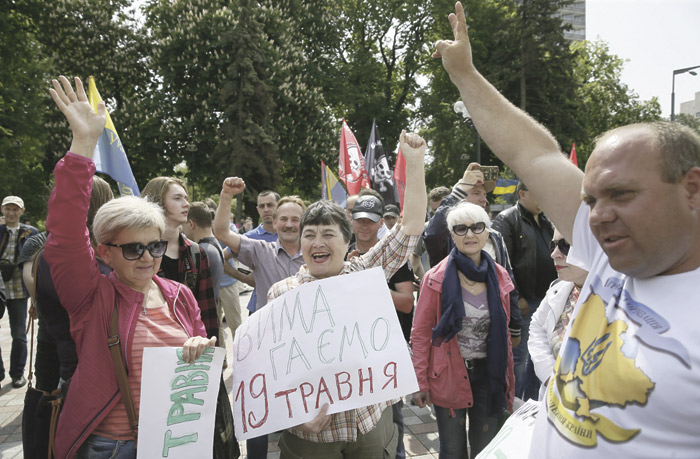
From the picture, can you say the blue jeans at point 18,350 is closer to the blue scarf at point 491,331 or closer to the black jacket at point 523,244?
the blue scarf at point 491,331

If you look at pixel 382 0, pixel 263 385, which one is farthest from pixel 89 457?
pixel 382 0

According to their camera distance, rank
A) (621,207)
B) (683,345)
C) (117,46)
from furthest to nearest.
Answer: (117,46), (621,207), (683,345)

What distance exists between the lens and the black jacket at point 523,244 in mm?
4336

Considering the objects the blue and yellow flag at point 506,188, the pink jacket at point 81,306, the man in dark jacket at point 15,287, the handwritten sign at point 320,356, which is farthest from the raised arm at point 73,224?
the blue and yellow flag at point 506,188

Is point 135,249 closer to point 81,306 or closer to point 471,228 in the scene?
point 81,306

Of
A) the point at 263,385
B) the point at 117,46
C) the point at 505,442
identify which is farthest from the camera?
the point at 117,46

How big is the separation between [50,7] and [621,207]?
83.6 feet

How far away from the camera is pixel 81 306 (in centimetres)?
190

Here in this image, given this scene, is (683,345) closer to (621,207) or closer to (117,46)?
(621,207)

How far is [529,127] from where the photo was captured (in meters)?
1.58

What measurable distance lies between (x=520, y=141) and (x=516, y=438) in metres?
0.97

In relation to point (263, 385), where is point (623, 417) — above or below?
above

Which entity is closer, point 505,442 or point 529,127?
point 505,442

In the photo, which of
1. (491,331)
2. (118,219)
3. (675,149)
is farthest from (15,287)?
(675,149)
